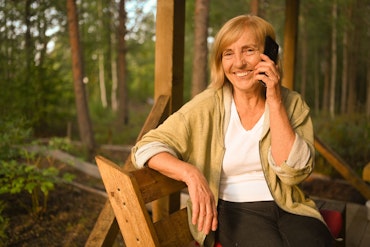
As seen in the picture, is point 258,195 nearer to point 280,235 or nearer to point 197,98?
point 280,235

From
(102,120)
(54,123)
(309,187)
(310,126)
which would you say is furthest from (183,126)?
(102,120)

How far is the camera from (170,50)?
271 centimetres

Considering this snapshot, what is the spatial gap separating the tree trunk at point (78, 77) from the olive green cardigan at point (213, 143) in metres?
5.93

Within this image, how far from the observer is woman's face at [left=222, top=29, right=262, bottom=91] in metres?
2.09

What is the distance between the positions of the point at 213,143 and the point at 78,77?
6.35 meters

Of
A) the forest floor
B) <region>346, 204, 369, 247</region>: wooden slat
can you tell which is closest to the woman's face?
<region>346, 204, 369, 247</region>: wooden slat

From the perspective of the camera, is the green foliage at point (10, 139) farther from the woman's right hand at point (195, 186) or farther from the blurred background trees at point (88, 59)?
the woman's right hand at point (195, 186)

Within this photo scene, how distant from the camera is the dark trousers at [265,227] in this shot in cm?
191

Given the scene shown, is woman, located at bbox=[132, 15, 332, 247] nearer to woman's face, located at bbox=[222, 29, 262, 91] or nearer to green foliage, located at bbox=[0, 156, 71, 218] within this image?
woman's face, located at bbox=[222, 29, 262, 91]

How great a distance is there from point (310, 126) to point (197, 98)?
24.8 inches

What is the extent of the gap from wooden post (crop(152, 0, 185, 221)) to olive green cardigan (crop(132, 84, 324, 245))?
0.60 m

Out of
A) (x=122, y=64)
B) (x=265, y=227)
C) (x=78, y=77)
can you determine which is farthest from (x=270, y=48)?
(x=122, y=64)

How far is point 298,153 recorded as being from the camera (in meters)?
1.94

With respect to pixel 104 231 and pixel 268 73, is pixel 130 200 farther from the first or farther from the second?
pixel 268 73
